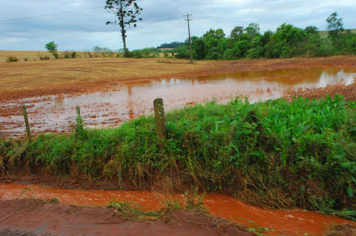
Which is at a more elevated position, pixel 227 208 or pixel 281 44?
pixel 281 44

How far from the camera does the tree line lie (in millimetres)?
37281

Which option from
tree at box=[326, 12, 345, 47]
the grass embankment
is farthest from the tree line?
the grass embankment

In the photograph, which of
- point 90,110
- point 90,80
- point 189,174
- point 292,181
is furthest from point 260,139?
point 90,80

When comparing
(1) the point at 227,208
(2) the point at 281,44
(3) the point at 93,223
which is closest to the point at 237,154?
(1) the point at 227,208

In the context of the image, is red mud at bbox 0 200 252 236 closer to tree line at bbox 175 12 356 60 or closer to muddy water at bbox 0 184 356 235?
muddy water at bbox 0 184 356 235

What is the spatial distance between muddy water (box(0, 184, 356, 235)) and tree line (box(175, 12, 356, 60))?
123 ft

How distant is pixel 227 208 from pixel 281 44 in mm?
42627

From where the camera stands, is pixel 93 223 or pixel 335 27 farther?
pixel 335 27

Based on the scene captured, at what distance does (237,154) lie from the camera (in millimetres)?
4883

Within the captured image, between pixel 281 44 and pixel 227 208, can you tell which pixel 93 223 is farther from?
pixel 281 44

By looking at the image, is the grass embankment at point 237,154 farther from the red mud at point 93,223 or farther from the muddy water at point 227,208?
the red mud at point 93,223

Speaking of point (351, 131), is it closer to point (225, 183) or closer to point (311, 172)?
Answer: point (311, 172)

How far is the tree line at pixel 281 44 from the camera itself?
122 ft

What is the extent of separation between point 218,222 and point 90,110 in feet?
31.9
